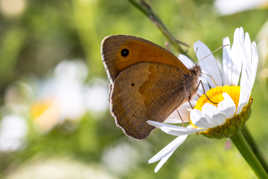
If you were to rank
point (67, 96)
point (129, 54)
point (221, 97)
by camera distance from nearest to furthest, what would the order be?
point (221, 97) < point (129, 54) < point (67, 96)

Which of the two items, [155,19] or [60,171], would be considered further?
[60,171]

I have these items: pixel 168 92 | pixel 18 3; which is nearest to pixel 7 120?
pixel 18 3

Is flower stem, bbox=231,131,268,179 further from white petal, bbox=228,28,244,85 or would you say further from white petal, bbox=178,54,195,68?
white petal, bbox=178,54,195,68

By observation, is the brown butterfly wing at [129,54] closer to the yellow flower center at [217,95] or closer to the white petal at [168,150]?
the yellow flower center at [217,95]

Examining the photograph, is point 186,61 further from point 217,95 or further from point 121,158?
point 121,158

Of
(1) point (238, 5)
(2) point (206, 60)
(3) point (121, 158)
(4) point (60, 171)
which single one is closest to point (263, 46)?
(2) point (206, 60)

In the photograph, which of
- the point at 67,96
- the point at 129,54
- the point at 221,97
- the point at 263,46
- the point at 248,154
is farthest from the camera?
the point at 67,96

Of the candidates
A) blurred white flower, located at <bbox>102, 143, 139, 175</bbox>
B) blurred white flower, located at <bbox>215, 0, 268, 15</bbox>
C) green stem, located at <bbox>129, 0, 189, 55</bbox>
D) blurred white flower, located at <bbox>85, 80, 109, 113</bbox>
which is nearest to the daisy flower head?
green stem, located at <bbox>129, 0, 189, 55</bbox>

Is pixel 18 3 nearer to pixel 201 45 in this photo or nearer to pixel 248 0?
pixel 248 0
